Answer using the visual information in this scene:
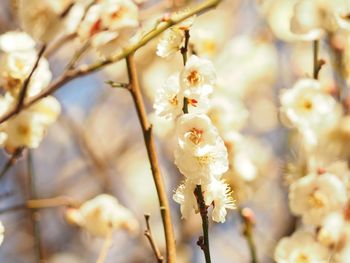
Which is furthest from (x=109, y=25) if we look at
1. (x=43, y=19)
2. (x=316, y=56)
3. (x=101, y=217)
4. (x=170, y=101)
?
(x=101, y=217)

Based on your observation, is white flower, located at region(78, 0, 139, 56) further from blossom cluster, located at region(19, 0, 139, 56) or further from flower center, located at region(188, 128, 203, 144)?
flower center, located at region(188, 128, 203, 144)

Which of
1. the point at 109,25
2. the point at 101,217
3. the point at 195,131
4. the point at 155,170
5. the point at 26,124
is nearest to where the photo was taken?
the point at 195,131

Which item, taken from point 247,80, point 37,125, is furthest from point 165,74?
point 37,125

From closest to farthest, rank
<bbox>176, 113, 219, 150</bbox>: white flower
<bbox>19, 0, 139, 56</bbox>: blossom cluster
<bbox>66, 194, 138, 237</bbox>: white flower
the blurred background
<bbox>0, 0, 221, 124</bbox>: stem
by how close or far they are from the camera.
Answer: <bbox>176, 113, 219, 150</bbox>: white flower
<bbox>0, 0, 221, 124</bbox>: stem
<bbox>19, 0, 139, 56</bbox>: blossom cluster
<bbox>66, 194, 138, 237</bbox>: white flower
the blurred background

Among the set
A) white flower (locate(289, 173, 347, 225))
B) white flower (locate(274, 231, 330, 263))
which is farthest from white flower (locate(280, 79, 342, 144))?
white flower (locate(274, 231, 330, 263))

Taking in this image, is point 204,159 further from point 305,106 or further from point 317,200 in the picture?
point 305,106

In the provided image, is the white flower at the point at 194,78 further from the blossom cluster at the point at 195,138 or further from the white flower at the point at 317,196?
the white flower at the point at 317,196
